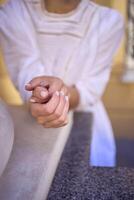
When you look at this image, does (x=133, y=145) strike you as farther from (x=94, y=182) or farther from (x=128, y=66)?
(x=94, y=182)

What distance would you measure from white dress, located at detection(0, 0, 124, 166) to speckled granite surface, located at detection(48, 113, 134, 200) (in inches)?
6.8

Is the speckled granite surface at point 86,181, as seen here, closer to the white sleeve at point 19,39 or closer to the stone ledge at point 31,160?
the stone ledge at point 31,160

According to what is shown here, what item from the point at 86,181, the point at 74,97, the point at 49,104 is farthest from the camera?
the point at 74,97

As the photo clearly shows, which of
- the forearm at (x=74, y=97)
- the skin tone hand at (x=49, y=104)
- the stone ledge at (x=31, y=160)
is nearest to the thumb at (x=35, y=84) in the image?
the skin tone hand at (x=49, y=104)

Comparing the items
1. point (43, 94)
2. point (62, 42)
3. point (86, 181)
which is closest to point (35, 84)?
point (43, 94)

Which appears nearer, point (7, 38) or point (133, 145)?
point (7, 38)

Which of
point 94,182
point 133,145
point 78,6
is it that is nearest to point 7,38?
point 78,6

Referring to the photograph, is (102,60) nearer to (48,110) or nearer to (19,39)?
(19,39)

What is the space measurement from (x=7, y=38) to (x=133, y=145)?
2.98 feet

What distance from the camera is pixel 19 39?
0.99 meters

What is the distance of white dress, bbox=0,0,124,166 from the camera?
983 millimetres

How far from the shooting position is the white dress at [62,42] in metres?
0.98

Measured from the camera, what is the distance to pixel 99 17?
1039mm

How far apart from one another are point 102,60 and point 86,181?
1.22 feet
